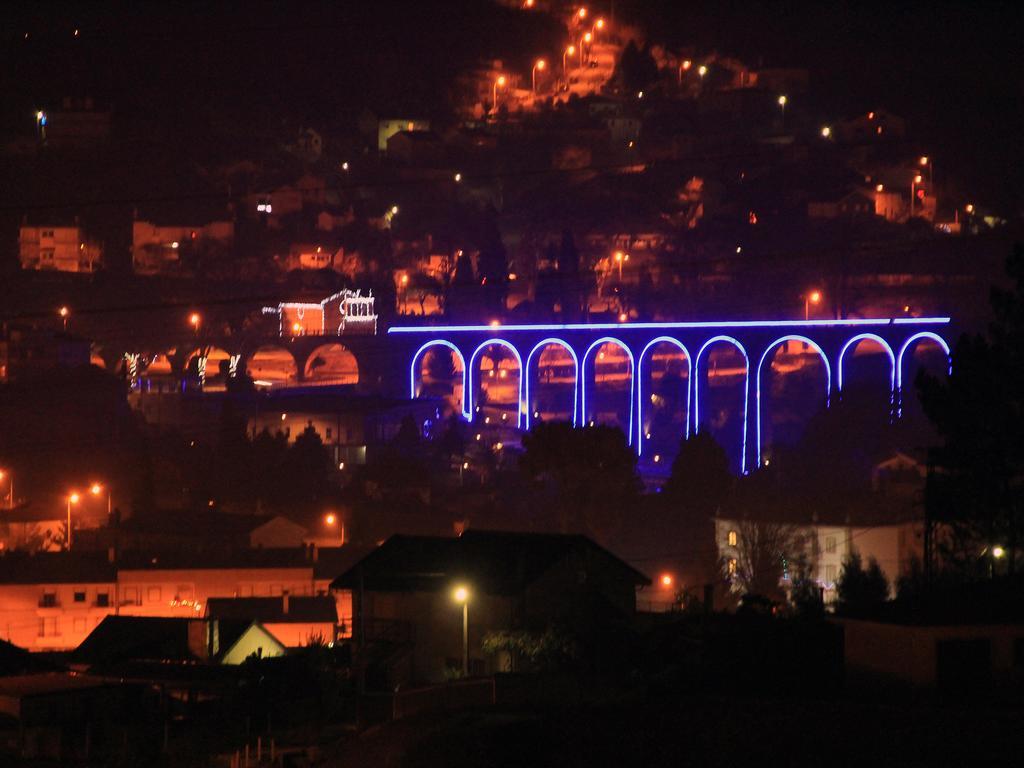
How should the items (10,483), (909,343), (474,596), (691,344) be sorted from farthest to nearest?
(691,344) < (909,343) < (10,483) < (474,596)

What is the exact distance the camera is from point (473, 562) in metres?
24.3

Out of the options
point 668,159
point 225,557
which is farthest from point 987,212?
point 225,557

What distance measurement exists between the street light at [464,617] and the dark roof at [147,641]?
430 centimetres

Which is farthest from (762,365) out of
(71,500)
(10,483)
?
(71,500)

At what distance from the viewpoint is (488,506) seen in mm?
55188

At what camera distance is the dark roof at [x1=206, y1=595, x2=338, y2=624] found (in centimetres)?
3225

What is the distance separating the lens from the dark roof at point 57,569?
3769cm

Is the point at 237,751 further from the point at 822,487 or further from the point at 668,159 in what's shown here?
the point at 668,159

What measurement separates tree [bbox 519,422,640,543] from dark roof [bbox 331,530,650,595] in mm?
26042

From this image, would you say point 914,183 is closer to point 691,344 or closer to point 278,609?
point 691,344

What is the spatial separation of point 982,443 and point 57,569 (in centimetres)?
2319

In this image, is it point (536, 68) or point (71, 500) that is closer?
point (71, 500)

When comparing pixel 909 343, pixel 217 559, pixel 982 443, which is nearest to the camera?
pixel 982 443

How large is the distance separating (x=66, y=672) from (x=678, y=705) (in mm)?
12221
